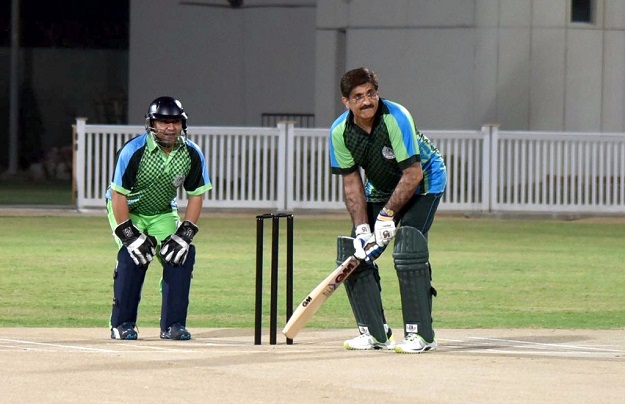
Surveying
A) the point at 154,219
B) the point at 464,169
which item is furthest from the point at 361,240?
the point at 464,169

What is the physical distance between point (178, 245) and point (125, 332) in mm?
683

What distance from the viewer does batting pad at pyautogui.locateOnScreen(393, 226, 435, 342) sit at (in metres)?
10.2

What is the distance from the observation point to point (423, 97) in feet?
107

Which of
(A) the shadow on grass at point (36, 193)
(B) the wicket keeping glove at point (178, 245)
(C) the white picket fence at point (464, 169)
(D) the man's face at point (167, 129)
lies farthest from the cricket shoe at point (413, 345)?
(A) the shadow on grass at point (36, 193)

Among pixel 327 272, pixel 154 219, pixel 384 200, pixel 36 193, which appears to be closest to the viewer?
pixel 384 200

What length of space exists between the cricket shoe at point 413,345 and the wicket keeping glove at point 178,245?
1767 millimetres

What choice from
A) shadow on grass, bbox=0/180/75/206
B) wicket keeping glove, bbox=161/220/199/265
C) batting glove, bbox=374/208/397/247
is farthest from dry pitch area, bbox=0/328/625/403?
shadow on grass, bbox=0/180/75/206

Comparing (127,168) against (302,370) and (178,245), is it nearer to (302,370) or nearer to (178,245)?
(178,245)

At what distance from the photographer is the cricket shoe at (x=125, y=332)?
11078 millimetres

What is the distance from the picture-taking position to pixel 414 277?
33.5 ft

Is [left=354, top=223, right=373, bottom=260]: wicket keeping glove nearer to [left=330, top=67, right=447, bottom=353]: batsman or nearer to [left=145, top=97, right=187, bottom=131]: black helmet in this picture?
[left=330, top=67, right=447, bottom=353]: batsman

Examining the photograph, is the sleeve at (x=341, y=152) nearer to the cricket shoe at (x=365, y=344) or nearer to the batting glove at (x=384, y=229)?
the batting glove at (x=384, y=229)

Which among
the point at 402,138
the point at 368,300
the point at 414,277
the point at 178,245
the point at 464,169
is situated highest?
the point at 402,138

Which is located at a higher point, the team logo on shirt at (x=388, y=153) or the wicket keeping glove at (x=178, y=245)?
the team logo on shirt at (x=388, y=153)
